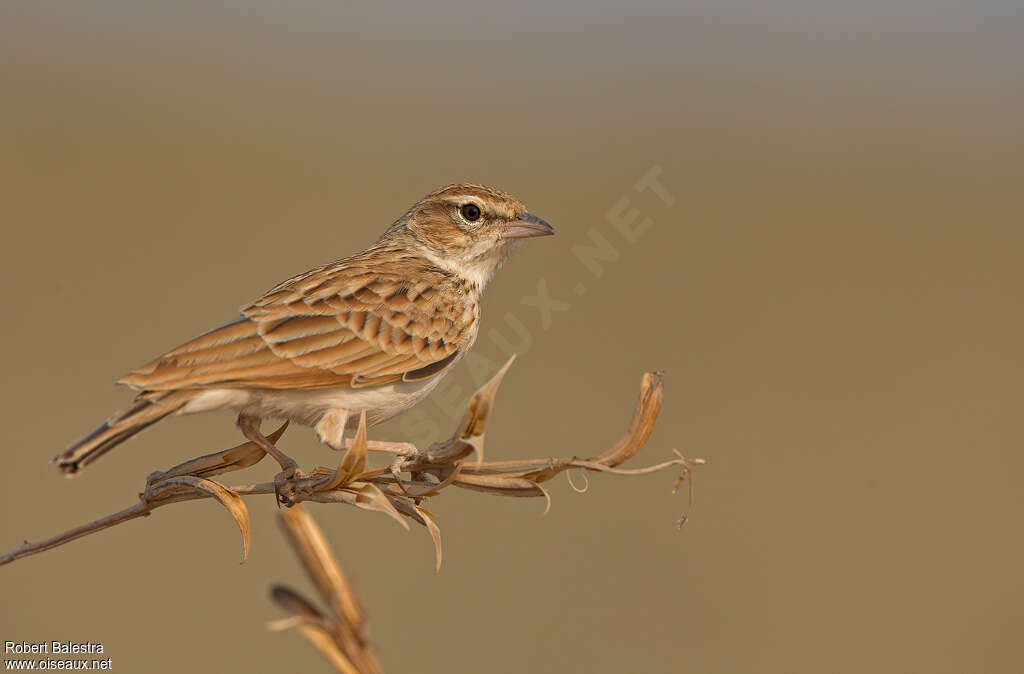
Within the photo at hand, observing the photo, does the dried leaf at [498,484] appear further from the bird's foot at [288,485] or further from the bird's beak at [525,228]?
the bird's beak at [525,228]

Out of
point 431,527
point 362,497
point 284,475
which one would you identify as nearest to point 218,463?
point 284,475

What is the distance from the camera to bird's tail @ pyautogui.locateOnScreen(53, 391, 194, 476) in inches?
115

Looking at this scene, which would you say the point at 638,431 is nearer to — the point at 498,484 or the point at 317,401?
the point at 498,484

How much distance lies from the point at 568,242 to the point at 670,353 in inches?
112

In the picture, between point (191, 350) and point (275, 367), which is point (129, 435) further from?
point (275, 367)

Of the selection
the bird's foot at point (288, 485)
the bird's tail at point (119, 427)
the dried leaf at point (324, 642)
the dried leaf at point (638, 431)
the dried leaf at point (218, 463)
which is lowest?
the dried leaf at point (324, 642)

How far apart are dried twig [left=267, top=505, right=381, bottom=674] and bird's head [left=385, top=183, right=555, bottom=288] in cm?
494

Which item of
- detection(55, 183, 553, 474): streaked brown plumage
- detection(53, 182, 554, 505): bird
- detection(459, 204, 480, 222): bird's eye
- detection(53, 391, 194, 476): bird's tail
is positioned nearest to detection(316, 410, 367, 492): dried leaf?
detection(53, 182, 554, 505): bird

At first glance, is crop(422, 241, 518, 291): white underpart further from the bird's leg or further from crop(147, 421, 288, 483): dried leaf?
crop(147, 421, 288, 483): dried leaf

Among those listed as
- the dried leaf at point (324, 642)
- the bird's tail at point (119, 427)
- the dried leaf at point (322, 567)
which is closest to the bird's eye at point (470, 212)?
the bird's tail at point (119, 427)

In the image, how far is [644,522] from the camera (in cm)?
1388

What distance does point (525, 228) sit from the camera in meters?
6.20

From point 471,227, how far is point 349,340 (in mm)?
1647

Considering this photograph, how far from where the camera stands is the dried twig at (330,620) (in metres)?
1.27
